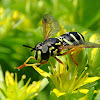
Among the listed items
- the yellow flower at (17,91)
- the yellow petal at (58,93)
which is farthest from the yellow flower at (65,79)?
the yellow flower at (17,91)

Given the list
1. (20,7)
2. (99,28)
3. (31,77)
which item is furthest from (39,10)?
(31,77)

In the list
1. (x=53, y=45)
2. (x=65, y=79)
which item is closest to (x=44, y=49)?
(x=53, y=45)

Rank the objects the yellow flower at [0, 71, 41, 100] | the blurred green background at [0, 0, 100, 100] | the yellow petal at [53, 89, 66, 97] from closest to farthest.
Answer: the yellow petal at [53, 89, 66, 97] < the yellow flower at [0, 71, 41, 100] < the blurred green background at [0, 0, 100, 100]

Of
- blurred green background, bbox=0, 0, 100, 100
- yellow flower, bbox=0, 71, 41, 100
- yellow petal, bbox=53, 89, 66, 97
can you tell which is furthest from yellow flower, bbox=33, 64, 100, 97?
blurred green background, bbox=0, 0, 100, 100

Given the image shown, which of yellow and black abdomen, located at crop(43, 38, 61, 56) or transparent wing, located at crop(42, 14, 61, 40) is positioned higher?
transparent wing, located at crop(42, 14, 61, 40)

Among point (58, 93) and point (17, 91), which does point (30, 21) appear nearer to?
point (17, 91)

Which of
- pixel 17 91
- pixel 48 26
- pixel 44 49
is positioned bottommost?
pixel 17 91

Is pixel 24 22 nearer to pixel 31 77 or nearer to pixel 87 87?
pixel 31 77

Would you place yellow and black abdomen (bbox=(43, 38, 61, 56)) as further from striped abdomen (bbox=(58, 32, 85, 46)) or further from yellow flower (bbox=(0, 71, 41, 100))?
yellow flower (bbox=(0, 71, 41, 100))

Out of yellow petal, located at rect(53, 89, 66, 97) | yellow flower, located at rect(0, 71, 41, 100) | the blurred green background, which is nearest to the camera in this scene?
yellow petal, located at rect(53, 89, 66, 97)
